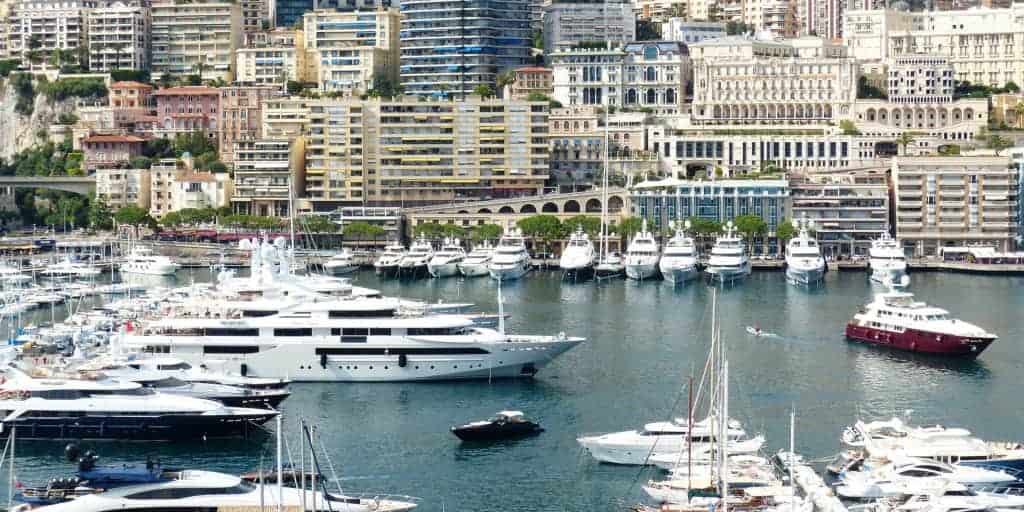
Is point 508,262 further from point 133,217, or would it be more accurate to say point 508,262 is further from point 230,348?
point 230,348

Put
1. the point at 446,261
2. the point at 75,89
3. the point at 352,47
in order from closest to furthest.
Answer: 1. the point at 446,261
2. the point at 352,47
3. the point at 75,89

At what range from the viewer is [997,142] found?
91.2m

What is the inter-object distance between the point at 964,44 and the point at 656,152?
1812 cm

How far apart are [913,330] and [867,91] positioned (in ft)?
153

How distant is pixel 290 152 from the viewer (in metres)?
91.1

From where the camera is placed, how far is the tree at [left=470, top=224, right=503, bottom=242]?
84.4 meters

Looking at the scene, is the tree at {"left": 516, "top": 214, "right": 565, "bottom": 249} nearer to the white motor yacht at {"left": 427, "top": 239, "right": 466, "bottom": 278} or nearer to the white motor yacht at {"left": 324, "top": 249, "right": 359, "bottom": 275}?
the white motor yacht at {"left": 427, "top": 239, "right": 466, "bottom": 278}

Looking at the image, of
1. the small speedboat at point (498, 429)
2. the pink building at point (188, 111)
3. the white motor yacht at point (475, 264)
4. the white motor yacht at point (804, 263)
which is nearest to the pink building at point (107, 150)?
the pink building at point (188, 111)

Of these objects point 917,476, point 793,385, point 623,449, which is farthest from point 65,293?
point 917,476

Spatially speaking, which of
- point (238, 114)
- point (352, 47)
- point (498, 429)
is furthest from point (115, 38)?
point (498, 429)

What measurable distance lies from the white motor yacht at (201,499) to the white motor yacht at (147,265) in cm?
4536

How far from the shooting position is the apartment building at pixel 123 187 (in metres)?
93.0

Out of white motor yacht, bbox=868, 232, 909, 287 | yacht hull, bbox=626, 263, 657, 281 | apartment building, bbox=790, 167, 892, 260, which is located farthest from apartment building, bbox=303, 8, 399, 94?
white motor yacht, bbox=868, 232, 909, 287

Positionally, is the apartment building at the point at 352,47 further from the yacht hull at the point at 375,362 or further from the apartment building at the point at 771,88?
the yacht hull at the point at 375,362
